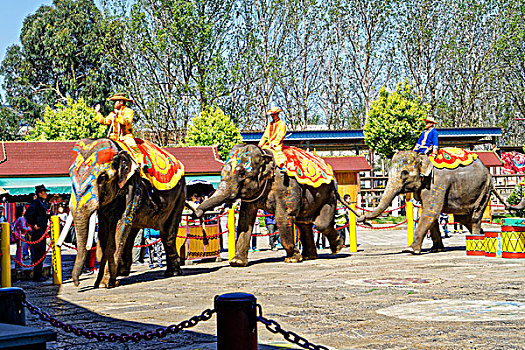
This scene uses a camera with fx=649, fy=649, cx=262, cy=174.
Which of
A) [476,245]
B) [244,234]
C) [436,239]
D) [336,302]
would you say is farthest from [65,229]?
[436,239]

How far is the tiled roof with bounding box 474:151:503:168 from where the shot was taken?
110 feet

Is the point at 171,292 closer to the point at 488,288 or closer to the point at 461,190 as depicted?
the point at 488,288

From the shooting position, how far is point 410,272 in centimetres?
1063

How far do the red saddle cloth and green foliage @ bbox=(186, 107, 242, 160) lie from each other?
902 inches

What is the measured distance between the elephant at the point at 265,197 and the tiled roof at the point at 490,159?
22368 mm

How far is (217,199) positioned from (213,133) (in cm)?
2274

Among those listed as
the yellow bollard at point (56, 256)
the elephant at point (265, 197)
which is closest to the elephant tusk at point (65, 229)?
the yellow bollard at point (56, 256)

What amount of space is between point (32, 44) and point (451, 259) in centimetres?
4726

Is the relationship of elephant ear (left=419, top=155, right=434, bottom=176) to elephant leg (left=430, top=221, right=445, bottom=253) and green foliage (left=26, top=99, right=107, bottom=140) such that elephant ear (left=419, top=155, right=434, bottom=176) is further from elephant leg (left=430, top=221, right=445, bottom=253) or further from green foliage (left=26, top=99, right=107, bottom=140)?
green foliage (left=26, top=99, right=107, bottom=140)

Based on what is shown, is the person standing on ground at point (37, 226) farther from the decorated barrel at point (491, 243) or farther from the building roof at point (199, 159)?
the building roof at point (199, 159)

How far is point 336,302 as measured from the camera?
7793 mm

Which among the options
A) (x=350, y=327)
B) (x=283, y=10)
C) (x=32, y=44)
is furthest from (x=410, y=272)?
(x=32, y=44)

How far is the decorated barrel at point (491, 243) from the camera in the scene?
12914 mm

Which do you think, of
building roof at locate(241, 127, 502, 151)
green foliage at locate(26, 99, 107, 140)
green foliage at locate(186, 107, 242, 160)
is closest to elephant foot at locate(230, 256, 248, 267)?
building roof at locate(241, 127, 502, 151)
